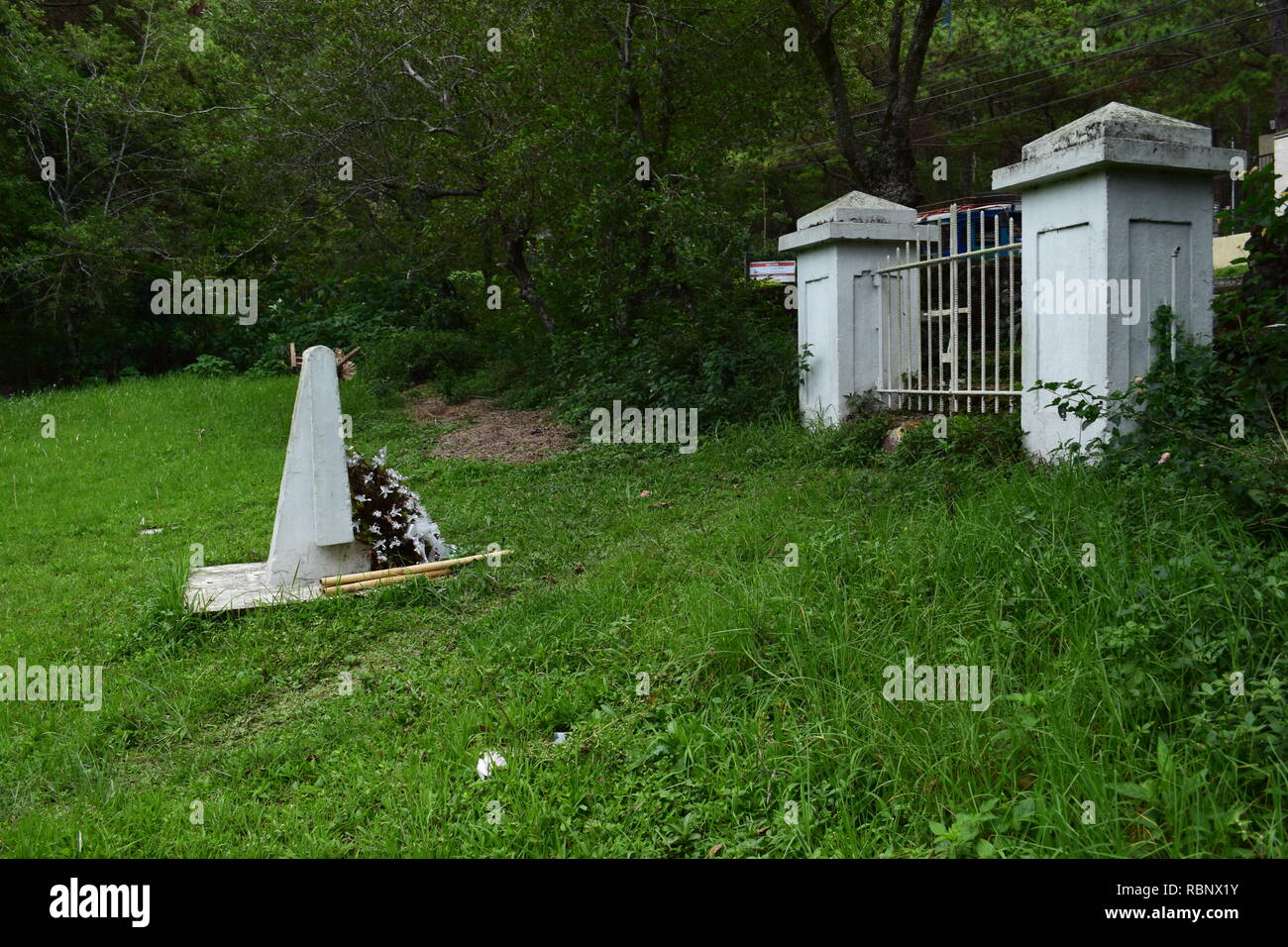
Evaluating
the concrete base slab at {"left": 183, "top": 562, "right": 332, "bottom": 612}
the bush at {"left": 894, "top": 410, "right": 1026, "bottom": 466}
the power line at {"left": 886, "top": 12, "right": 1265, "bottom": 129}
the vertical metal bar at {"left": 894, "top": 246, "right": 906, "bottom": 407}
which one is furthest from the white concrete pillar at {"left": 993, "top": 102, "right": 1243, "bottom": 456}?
the power line at {"left": 886, "top": 12, "right": 1265, "bottom": 129}

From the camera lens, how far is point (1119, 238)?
219 inches

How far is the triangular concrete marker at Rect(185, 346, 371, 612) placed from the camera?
20.2 ft

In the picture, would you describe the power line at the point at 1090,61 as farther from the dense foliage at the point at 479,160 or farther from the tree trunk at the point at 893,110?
Answer: the tree trunk at the point at 893,110

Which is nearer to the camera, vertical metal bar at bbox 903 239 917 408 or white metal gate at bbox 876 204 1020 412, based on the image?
white metal gate at bbox 876 204 1020 412

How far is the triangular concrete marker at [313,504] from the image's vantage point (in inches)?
243

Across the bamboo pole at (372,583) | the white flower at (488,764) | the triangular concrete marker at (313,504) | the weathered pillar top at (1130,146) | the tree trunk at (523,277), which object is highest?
the tree trunk at (523,277)

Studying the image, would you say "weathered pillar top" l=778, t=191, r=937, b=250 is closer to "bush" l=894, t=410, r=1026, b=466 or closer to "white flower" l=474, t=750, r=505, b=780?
"bush" l=894, t=410, r=1026, b=466

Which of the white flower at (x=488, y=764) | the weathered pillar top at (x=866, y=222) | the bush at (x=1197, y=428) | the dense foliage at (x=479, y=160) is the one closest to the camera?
the white flower at (x=488, y=764)

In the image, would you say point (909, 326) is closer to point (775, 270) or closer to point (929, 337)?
point (929, 337)

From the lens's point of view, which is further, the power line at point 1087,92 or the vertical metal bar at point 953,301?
A: the power line at point 1087,92

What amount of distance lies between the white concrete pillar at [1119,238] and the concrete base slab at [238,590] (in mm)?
4654

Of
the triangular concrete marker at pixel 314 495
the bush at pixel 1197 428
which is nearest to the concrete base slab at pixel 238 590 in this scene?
the triangular concrete marker at pixel 314 495

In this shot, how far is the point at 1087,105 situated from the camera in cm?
2784

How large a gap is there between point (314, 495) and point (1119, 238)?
4.99 meters
